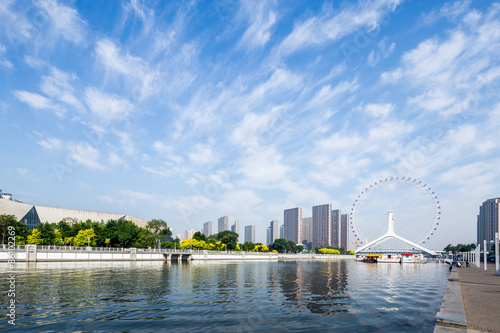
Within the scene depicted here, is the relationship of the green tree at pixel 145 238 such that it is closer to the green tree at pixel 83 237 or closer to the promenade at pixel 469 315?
the green tree at pixel 83 237

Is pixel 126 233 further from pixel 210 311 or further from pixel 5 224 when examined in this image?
pixel 210 311

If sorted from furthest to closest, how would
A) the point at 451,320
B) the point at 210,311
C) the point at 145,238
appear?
the point at 145,238
the point at 210,311
the point at 451,320

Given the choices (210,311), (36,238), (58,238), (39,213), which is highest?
(39,213)

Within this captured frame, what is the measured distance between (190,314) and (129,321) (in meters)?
4.21

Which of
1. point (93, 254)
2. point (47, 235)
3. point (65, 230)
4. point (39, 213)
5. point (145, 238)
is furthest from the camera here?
point (39, 213)

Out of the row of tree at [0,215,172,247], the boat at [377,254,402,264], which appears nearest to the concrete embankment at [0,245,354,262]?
the row of tree at [0,215,172,247]

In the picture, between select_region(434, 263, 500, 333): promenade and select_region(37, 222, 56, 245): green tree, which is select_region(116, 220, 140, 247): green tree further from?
select_region(434, 263, 500, 333): promenade

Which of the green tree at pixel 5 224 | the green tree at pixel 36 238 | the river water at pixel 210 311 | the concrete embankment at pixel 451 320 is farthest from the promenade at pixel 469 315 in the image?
the green tree at pixel 36 238

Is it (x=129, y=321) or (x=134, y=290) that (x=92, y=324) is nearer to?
(x=129, y=321)

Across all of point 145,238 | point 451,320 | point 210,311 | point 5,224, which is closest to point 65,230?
point 5,224

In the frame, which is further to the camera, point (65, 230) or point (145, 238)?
point (145, 238)

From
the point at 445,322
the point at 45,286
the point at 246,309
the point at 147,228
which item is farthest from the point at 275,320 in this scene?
the point at 147,228

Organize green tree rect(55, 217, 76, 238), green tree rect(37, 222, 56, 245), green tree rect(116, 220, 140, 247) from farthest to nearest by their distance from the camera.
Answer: green tree rect(116, 220, 140, 247)
green tree rect(55, 217, 76, 238)
green tree rect(37, 222, 56, 245)

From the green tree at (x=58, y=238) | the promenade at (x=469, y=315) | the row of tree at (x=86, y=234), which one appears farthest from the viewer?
the green tree at (x=58, y=238)
